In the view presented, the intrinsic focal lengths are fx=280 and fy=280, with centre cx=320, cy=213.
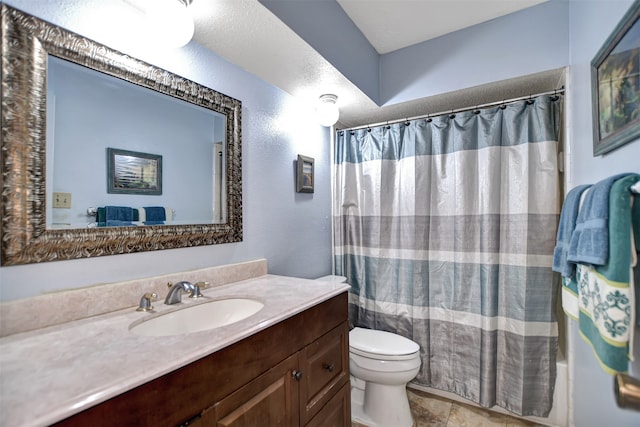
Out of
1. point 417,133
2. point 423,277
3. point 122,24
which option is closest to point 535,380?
point 423,277

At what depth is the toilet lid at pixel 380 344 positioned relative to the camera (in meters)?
1.64

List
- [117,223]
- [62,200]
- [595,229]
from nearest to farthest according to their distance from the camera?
[595,229]
[62,200]
[117,223]

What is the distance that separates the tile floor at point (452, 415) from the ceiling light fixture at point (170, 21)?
2.19 metres

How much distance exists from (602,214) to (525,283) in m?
1.09

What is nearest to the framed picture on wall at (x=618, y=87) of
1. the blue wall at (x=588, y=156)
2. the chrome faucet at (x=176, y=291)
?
the blue wall at (x=588, y=156)

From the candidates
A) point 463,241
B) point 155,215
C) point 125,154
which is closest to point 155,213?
point 155,215

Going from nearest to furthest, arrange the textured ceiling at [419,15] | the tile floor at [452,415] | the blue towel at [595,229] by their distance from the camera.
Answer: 1. the blue towel at [595,229]
2. the textured ceiling at [419,15]
3. the tile floor at [452,415]

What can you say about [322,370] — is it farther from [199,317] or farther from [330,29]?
[330,29]

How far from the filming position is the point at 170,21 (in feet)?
3.25

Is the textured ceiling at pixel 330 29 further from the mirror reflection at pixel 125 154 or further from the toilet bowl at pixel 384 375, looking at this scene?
the toilet bowl at pixel 384 375

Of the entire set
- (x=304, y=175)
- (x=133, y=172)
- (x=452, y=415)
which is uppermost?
(x=304, y=175)

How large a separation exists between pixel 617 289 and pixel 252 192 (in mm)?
1442

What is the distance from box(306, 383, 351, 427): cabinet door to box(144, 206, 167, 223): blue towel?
0.98 m

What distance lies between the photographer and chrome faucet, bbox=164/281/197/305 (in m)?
1.05
